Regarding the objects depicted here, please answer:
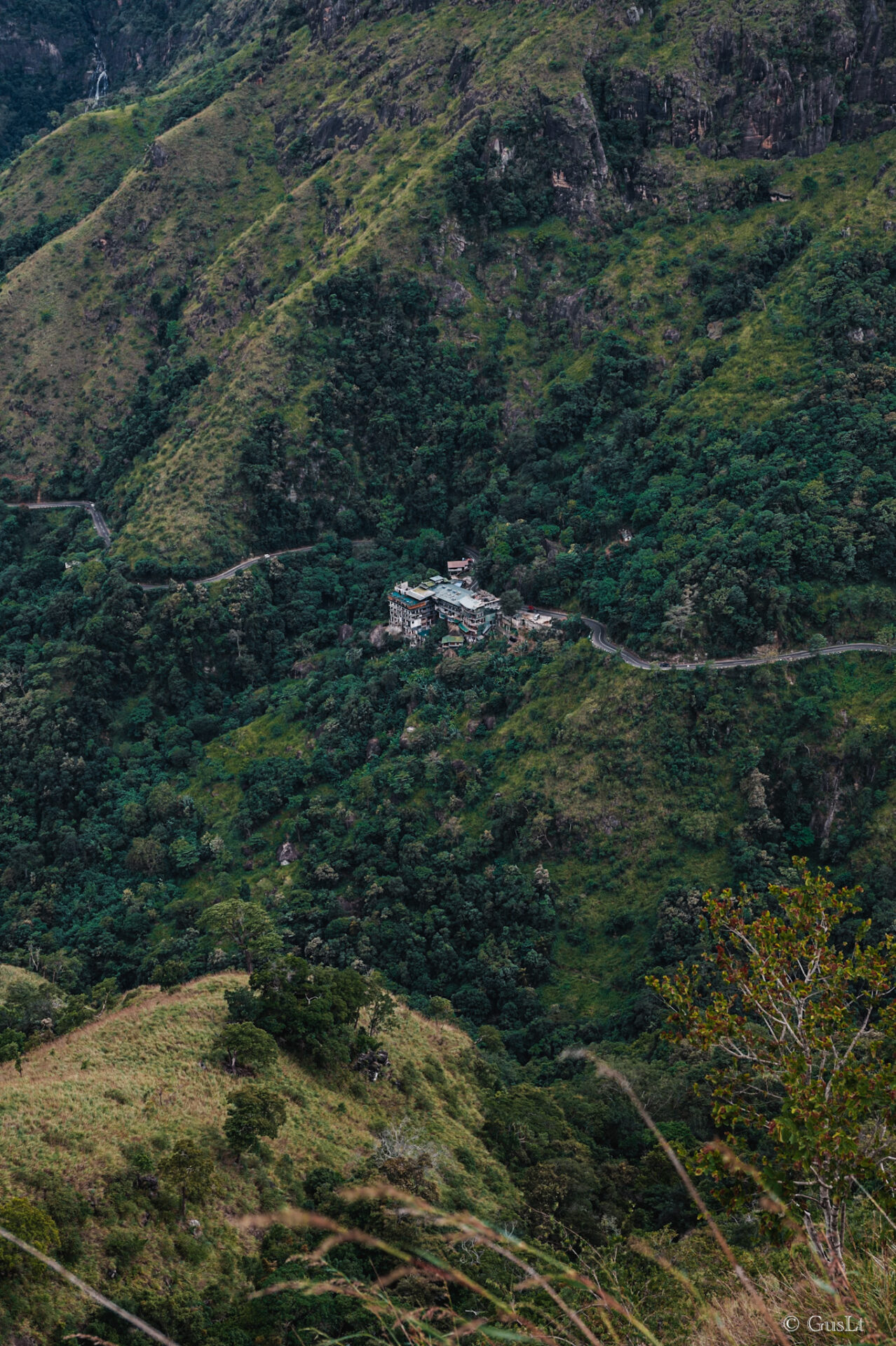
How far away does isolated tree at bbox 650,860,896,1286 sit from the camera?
10.8 meters

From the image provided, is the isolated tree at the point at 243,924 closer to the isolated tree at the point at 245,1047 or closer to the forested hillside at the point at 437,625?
the forested hillside at the point at 437,625

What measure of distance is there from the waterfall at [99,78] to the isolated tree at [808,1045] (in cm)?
16953

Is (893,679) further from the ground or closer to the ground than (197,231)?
closer to the ground

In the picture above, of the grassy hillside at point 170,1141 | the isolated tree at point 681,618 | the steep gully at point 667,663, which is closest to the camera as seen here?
the grassy hillside at point 170,1141

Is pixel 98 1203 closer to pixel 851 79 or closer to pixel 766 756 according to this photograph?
pixel 766 756

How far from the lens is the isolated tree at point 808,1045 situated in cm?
1076

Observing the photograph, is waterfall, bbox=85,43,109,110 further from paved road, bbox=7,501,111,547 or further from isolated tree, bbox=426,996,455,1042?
isolated tree, bbox=426,996,455,1042

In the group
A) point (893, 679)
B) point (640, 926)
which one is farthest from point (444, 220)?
point (640, 926)

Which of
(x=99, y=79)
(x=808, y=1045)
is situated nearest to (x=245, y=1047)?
(x=808, y=1045)

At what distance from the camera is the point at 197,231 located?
101 meters

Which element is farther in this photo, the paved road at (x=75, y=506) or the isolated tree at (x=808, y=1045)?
the paved road at (x=75, y=506)

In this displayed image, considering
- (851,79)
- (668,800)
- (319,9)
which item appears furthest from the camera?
(319,9)

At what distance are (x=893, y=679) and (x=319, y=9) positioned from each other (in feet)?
307

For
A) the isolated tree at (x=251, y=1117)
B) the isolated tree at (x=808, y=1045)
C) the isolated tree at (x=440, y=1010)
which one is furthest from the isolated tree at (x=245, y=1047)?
the isolated tree at (x=808, y=1045)
